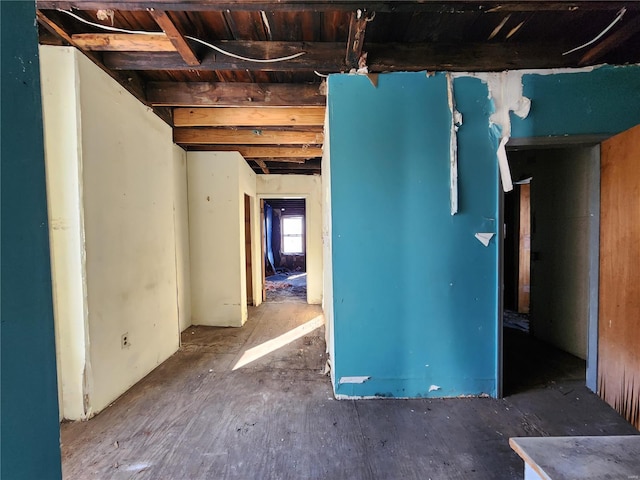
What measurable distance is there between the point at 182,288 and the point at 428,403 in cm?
314

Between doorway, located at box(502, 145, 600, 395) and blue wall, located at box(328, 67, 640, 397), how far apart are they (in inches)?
15.8

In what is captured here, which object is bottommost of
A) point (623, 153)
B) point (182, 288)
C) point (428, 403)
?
point (428, 403)

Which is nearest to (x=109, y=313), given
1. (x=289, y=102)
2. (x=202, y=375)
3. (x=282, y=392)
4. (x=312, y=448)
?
(x=202, y=375)

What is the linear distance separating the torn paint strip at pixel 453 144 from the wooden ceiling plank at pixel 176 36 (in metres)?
1.87

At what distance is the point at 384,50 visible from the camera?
6.77 feet

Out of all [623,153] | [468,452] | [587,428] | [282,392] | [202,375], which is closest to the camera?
[468,452]

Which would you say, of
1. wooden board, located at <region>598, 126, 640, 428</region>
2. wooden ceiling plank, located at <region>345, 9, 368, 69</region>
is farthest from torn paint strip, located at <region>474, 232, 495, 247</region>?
wooden ceiling plank, located at <region>345, 9, 368, 69</region>

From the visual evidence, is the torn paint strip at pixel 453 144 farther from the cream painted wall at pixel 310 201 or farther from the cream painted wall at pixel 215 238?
the cream painted wall at pixel 310 201

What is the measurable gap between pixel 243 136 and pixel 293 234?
7.53m

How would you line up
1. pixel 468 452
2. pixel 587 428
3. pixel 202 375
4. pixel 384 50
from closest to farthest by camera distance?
pixel 468 452 < pixel 587 428 < pixel 384 50 < pixel 202 375

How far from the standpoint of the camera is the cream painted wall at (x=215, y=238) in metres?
3.92

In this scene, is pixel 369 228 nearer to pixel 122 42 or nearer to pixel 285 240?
pixel 122 42

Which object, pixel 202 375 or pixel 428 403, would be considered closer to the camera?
pixel 428 403

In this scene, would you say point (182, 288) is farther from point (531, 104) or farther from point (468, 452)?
point (531, 104)
